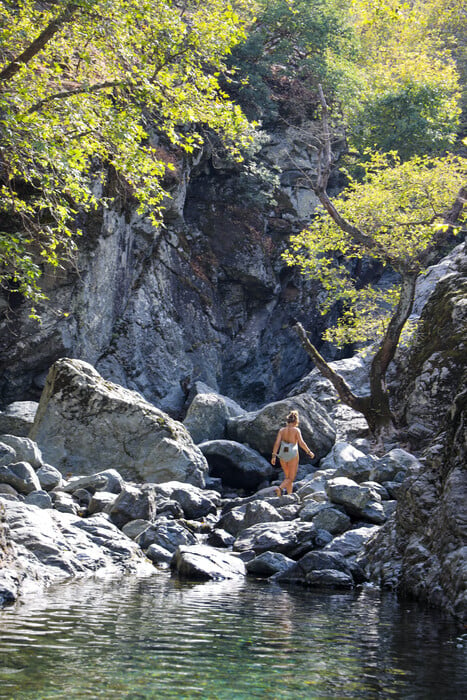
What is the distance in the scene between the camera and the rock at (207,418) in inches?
867

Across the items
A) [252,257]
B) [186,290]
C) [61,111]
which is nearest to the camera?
[61,111]

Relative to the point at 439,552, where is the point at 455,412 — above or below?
above

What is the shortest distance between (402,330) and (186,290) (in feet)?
47.4

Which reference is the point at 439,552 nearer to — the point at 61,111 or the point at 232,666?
the point at 232,666

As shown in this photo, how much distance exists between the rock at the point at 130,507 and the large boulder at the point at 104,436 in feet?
13.7

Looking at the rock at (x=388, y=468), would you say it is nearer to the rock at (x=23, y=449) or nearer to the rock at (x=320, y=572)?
the rock at (x=320, y=572)

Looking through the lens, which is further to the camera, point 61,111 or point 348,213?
point 348,213

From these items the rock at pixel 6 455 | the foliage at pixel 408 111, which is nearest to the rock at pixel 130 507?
the rock at pixel 6 455

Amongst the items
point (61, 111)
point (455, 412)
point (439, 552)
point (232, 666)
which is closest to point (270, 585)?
point (439, 552)

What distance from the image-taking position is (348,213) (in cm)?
2025

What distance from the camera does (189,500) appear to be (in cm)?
1411

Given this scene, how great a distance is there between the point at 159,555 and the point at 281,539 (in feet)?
6.75

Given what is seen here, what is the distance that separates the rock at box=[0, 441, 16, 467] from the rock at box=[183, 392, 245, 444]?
9.48 meters

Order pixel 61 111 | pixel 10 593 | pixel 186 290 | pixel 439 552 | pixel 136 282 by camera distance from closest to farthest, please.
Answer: pixel 10 593, pixel 439 552, pixel 61 111, pixel 136 282, pixel 186 290
